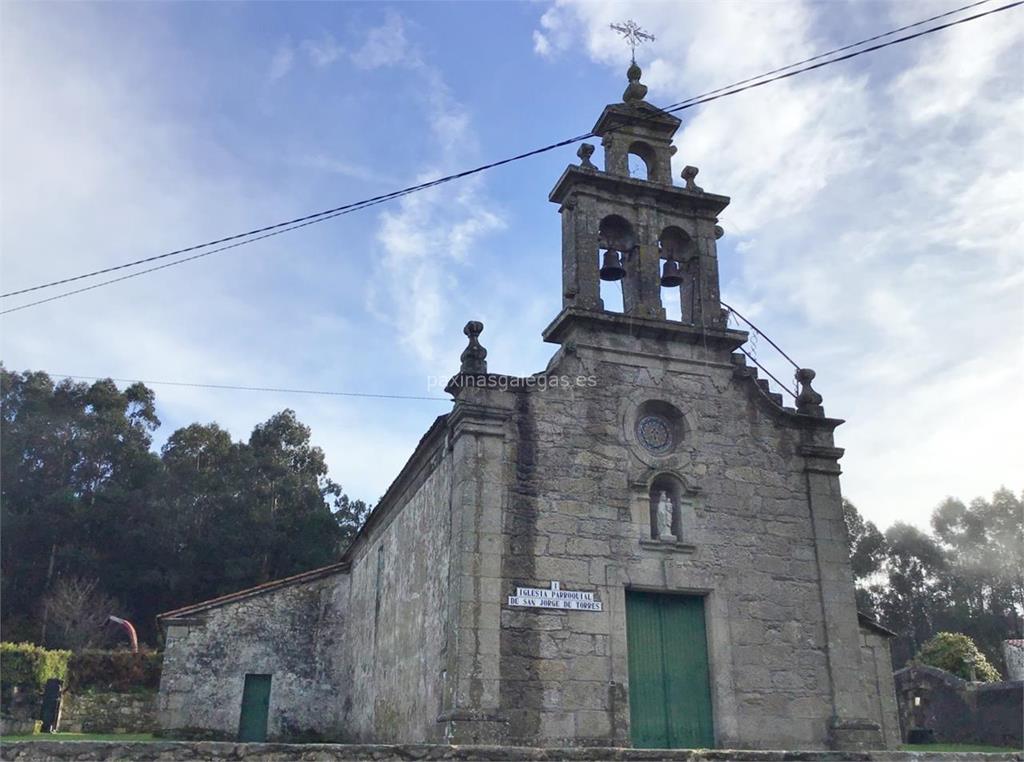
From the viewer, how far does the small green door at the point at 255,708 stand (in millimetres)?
19609

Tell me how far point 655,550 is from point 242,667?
38.1ft

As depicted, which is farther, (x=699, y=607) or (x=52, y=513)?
(x=52, y=513)

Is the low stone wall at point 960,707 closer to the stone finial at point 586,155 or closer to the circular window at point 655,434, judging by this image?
the circular window at point 655,434

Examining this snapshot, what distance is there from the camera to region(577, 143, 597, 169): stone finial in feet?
46.9

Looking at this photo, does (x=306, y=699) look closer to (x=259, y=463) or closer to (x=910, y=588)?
(x=259, y=463)

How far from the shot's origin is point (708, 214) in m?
15.1

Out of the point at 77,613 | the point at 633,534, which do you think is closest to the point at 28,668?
the point at 77,613

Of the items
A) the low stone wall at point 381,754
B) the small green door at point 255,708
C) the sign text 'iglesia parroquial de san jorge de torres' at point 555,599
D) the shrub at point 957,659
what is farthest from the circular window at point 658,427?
the shrub at point 957,659

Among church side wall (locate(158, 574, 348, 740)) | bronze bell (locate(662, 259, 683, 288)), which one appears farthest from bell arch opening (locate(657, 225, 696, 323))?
church side wall (locate(158, 574, 348, 740))

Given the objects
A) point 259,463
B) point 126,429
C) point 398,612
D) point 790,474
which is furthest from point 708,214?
point 126,429

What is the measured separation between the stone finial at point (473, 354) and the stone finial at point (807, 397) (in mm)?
5436

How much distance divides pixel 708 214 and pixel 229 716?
1461 cm

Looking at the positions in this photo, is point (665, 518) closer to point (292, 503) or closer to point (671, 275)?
point (671, 275)

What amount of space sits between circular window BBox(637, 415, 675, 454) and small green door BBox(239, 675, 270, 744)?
11.7 meters
